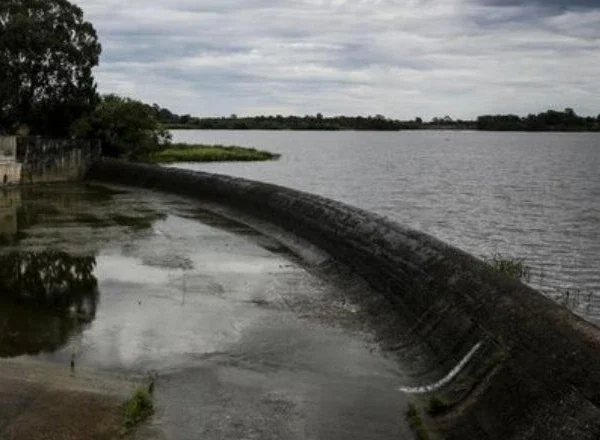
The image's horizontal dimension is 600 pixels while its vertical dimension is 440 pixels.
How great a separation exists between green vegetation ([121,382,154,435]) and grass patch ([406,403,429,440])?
2705 mm

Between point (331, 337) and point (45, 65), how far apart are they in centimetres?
3211

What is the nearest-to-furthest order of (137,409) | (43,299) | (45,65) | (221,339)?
(137,409)
(221,339)
(43,299)
(45,65)

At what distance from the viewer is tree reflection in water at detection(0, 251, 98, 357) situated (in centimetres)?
1026

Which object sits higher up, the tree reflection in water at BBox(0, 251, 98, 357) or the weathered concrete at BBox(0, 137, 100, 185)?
the weathered concrete at BBox(0, 137, 100, 185)

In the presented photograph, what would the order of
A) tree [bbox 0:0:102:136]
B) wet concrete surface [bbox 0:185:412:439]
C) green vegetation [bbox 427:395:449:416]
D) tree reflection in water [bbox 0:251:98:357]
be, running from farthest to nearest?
tree [bbox 0:0:102:136] → tree reflection in water [bbox 0:251:98:357] → green vegetation [bbox 427:395:449:416] → wet concrete surface [bbox 0:185:412:439]

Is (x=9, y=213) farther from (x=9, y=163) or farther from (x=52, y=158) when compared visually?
(x=52, y=158)

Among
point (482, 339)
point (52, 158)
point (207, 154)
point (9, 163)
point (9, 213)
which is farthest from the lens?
point (207, 154)

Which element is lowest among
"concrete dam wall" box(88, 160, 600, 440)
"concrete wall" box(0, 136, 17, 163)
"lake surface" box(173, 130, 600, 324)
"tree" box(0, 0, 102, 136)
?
"lake surface" box(173, 130, 600, 324)

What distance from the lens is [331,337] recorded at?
35.4ft

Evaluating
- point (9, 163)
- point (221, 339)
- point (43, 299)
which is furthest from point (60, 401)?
point (9, 163)

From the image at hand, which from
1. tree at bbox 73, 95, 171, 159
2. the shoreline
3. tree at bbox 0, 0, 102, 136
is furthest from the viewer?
tree at bbox 73, 95, 171, 159

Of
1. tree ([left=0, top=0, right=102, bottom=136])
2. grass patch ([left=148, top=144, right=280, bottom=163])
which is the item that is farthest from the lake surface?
tree ([left=0, top=0, right=102, bottom=136])

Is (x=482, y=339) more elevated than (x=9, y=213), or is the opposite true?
(x=482, y=339)

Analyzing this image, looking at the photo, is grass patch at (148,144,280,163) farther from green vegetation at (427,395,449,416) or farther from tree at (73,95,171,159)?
green vegetation at (427,395,449,416)
